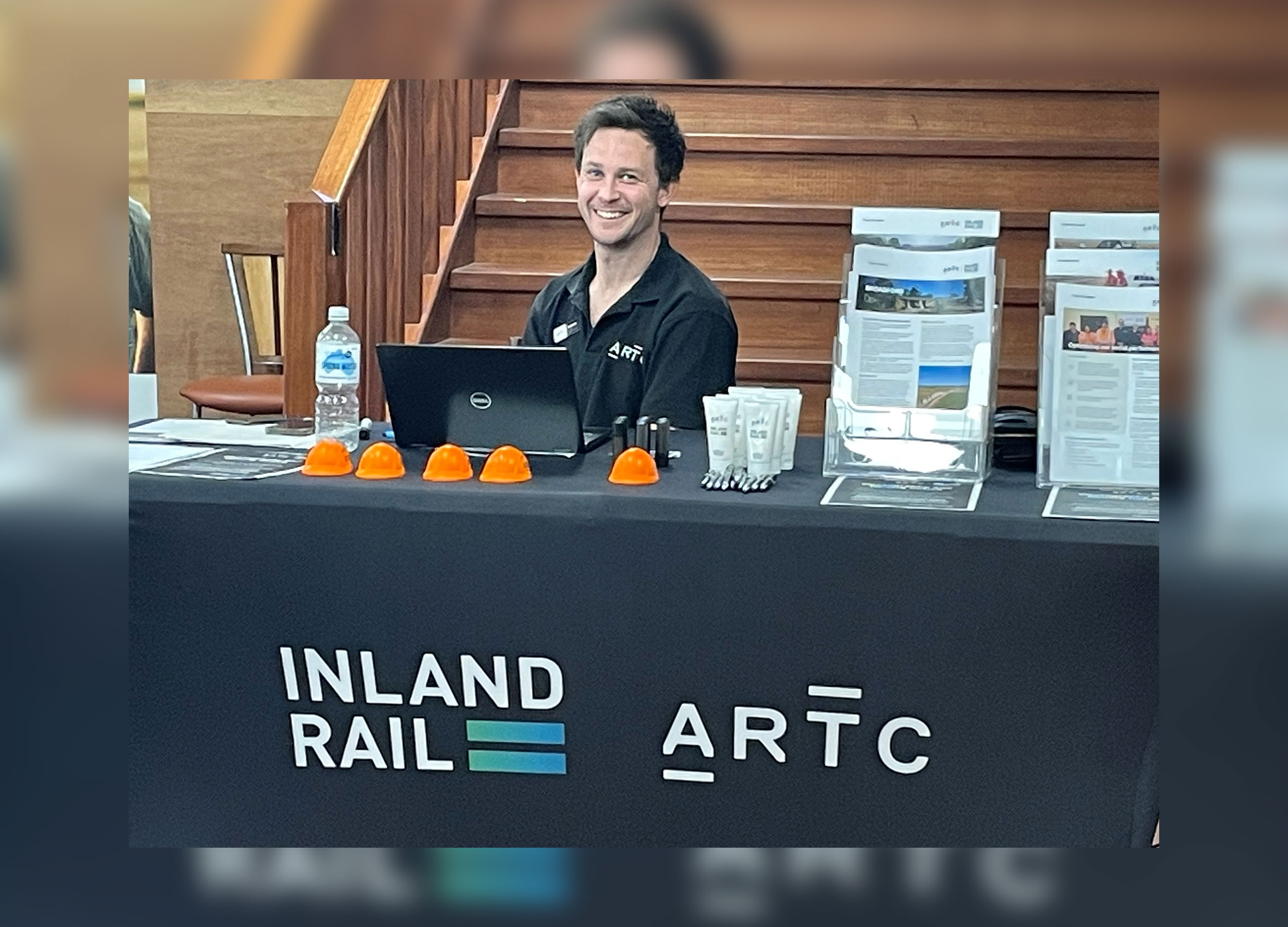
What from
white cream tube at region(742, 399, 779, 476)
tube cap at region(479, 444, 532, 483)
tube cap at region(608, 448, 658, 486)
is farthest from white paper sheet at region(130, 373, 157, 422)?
white cream tube at region(742, 399, 779, 476)

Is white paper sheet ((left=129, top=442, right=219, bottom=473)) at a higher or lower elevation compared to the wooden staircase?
lower

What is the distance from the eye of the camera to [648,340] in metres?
3.10

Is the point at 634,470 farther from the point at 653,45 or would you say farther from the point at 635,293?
the point at 635,293

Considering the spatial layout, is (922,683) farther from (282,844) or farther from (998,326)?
(282,844)

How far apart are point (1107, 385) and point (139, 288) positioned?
2.04 metres

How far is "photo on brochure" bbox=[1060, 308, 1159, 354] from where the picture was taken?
7.53 ft

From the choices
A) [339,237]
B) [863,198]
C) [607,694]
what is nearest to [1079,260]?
[607,694]

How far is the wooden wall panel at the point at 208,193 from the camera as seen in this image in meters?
5.66

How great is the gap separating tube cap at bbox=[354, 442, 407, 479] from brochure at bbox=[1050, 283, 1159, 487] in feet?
3.35

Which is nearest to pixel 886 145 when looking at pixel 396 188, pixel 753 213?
pixel 753 213

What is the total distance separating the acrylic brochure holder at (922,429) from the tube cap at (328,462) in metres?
0.77

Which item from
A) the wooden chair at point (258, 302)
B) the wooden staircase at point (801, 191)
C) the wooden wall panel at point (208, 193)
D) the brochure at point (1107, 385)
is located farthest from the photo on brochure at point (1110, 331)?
the wooden wall panel at point (208, 193)

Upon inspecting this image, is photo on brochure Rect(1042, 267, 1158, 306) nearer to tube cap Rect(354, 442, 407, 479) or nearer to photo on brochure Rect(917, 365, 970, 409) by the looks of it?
photo on brochure Rect(917, 365, 970, 409)

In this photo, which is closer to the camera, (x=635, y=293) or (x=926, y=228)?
(x=926, y=228)
